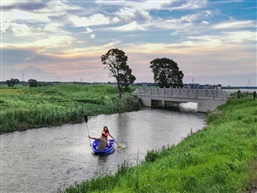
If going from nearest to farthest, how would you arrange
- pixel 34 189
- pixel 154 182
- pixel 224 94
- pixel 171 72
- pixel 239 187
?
A: pixel 239 187, pixel 154 182, pixel 34 189, pixel 224 94, pixel 171 72

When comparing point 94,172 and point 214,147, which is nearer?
point 214,147

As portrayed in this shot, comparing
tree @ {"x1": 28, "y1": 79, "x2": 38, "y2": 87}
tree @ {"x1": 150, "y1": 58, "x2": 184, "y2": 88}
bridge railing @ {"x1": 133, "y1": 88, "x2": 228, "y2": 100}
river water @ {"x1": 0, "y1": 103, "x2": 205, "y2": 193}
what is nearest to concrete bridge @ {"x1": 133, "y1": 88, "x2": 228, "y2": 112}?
bridge railing @ {"x1": 133, "y1": 88, "x2": 228, "y2": 100}

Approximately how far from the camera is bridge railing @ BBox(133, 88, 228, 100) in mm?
68375

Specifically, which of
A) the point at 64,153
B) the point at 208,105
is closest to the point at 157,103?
the point at 208,105

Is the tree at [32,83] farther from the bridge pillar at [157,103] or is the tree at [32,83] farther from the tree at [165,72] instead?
the bridge pillar at [157,103]

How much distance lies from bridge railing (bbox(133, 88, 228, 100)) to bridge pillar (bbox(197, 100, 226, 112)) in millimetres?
877

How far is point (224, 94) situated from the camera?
6712cm

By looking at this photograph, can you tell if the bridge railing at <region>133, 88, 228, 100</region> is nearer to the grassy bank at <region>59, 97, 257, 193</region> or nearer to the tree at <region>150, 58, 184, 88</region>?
the tree at <region>150, 58, 184, 88</region>

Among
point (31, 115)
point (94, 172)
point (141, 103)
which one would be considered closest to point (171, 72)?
point (141, 103)

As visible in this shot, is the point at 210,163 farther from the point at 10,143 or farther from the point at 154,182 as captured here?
the point at 10,143

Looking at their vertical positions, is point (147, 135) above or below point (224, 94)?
below

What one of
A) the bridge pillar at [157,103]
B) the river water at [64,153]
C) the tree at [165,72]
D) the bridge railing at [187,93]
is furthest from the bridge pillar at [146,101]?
the river water at [64,153]

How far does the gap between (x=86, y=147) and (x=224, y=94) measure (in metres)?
41.8

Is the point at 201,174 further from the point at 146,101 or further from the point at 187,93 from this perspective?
the point at 146,101
